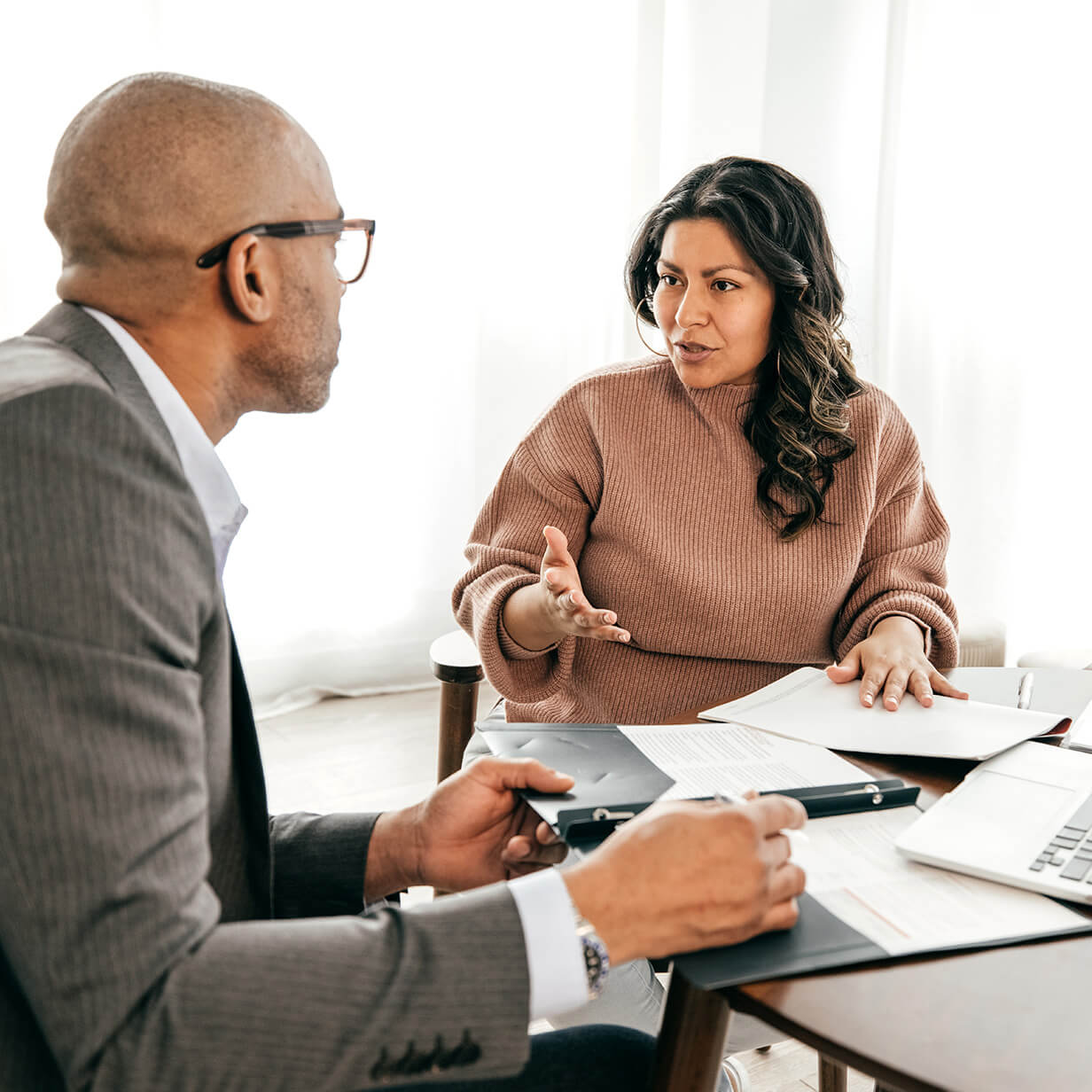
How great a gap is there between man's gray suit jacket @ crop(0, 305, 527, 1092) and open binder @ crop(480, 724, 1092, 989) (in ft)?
0.56

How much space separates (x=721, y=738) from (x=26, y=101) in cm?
235

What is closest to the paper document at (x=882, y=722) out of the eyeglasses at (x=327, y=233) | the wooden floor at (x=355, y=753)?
the eyeglasses at (x=327, y=233)

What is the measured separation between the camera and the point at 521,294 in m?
3.31

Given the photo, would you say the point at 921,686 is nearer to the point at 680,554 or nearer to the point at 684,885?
the point at 680,554

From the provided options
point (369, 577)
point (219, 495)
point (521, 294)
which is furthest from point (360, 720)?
point (219, 495)

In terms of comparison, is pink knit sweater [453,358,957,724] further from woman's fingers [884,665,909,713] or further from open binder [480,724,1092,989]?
open binder [480,724,1092,989]

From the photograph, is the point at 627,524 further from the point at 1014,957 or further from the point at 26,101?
the point at 26,101

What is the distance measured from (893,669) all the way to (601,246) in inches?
90.0

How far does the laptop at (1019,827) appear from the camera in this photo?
0.85m

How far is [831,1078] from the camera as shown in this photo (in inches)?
60.4

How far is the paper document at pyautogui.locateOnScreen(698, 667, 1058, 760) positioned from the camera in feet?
3.73

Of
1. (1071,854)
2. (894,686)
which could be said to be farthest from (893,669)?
(1071,854)

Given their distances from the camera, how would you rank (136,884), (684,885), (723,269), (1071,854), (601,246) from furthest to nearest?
(601,246), (723,269), (1071,854), (684,885), (136,884)

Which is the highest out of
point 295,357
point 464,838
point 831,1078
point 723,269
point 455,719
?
point 723,269
